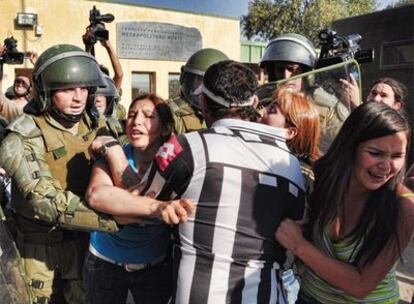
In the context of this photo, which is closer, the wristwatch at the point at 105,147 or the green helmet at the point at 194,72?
the wristwatch at the point at 105,147

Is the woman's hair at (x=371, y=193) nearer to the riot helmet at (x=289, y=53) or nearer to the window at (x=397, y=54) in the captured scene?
the riot helmet at (x=289, y=53)

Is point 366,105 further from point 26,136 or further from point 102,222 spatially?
point 26,136

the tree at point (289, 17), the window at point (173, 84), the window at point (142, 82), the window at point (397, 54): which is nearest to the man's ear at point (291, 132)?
the window at point (397, 54)

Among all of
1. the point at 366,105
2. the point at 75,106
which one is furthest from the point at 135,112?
the point at 366,105

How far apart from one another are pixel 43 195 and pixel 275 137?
1015 millimetres

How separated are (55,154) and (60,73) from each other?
405 mm

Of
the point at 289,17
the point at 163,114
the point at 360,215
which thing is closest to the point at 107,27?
the point at 163,114

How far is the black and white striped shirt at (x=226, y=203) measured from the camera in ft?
5.16

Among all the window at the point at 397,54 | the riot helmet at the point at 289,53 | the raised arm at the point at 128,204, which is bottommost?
the raised arm at the point at 128,204

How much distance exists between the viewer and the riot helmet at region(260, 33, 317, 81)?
Result: 3305 mm

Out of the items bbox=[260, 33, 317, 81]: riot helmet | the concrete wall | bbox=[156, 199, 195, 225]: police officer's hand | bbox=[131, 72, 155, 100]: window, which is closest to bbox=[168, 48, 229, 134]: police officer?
bbox=[260, 33, 317, 81]: riot helmet

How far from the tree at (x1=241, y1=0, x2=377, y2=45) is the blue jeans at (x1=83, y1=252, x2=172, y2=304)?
30010 millimetres

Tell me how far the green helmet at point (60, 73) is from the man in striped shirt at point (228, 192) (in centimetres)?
95

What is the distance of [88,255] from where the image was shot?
233cm
